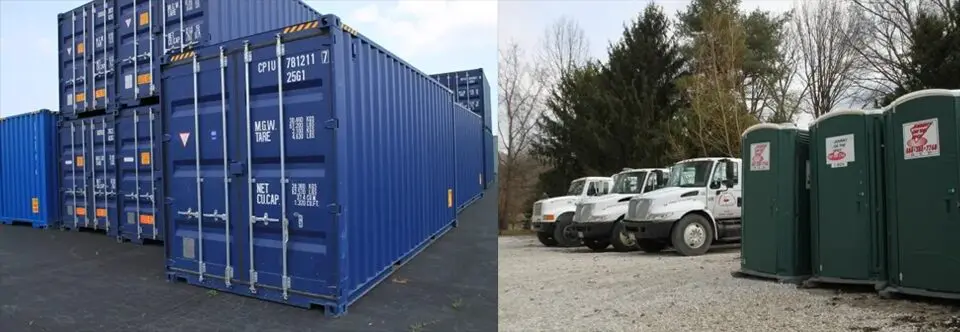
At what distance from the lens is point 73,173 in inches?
392

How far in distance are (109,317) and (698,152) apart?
5.04m

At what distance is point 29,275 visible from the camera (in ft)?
21.1

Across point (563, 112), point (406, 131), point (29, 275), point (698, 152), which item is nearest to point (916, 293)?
point (698, 152)

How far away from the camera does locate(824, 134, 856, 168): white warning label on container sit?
4.46 meters

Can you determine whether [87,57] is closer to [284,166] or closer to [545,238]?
[284,166]

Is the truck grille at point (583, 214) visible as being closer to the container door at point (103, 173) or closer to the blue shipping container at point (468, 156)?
the blue shipping container at point (468, 156)

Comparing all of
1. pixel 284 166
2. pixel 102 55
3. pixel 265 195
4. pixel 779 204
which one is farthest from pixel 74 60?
pixel 779 204

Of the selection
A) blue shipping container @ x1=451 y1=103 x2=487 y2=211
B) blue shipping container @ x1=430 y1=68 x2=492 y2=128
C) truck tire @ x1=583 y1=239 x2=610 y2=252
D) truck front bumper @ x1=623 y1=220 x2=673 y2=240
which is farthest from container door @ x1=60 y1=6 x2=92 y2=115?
truck front bumper @ x1=623 y1=220 x2=673 y2=240

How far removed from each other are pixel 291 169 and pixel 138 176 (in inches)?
192

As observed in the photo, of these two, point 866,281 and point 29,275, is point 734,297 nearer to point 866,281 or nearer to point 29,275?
point 866,281

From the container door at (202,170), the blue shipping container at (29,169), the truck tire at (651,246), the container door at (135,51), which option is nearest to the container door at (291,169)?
the container door at (202,170)

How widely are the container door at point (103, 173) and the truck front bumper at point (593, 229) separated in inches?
265

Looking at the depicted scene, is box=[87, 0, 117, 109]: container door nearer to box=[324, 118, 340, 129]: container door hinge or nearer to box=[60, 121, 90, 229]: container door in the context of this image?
box=[60, 121, 90, 229]: container door

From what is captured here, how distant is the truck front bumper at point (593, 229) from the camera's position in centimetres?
855
